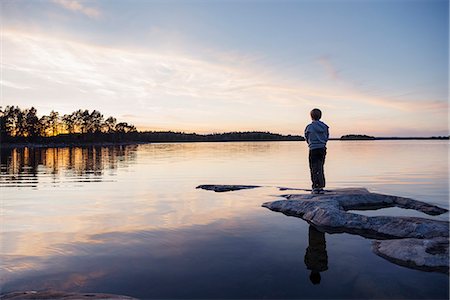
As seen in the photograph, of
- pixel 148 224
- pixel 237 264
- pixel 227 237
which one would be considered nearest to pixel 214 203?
pixel 148 224

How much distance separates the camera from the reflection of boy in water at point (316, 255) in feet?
18.9

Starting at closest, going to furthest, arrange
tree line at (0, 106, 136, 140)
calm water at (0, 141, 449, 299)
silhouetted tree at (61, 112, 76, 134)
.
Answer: calm water at (0, 141, 449, 299)
tree line at (0, 106, 136, 140)
silhouetted tree at (61, 112, 76, 134)

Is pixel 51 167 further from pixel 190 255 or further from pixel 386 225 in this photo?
pixel 386 225

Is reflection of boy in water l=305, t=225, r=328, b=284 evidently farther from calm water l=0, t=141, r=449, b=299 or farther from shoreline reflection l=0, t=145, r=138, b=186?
shoreline reflection l=0, t=145, r=138, b=186

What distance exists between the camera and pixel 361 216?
8859mm

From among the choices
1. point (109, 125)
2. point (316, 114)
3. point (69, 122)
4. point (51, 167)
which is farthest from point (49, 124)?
point (316, 114)

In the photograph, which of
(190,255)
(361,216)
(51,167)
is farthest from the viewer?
(51,167)

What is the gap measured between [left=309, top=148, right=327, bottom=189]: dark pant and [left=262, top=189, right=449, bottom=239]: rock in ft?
3.82

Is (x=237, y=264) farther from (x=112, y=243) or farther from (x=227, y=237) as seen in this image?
→ (x=112, y=243)

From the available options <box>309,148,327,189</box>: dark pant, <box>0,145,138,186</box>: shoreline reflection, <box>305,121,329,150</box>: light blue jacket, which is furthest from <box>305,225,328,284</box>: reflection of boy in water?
<box>0,145,138,186</box>: shoreline reflection

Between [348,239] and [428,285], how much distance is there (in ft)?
8.20

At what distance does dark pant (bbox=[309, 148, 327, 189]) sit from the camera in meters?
12.7

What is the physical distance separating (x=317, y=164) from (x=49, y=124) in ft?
520

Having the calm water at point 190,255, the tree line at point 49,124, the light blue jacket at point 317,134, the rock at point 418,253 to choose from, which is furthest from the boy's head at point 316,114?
the tree line at point 49,124
